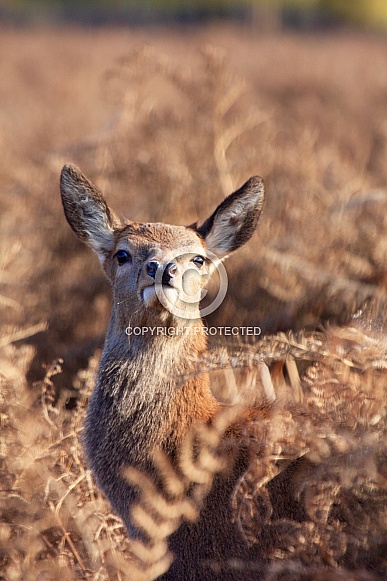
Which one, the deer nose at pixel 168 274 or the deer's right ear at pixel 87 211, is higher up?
the deer's right ear at pixel 87 211

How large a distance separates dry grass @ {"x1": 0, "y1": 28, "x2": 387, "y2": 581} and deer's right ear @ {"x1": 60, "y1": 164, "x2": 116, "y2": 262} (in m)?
0.79

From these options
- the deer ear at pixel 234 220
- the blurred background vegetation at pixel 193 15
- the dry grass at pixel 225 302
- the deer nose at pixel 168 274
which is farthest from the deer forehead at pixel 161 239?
the blurred background vegetation at pixel 193 15

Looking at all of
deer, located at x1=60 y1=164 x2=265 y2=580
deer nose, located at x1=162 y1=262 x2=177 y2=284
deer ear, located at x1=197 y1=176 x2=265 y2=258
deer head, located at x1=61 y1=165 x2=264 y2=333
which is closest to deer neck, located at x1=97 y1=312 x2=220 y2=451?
deer, located at x1=60 y1=164 x2=265 y2=580

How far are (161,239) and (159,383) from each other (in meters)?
0.82

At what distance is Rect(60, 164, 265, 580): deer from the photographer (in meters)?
4.42

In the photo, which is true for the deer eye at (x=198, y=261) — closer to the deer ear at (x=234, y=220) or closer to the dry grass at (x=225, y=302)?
the deer ear at (x=234, y=220)

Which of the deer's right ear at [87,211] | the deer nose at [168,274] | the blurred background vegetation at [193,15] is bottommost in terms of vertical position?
the deer nose at [168,274]

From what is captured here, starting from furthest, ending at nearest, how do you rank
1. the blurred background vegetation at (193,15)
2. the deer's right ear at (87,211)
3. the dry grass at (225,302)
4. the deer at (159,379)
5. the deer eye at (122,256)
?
the blurred background vegetation at (193,15) < the deer's right ear at (87,211) < the deer eye at (122,256) < the deer at (159,379) < the dry grass at (225,302)

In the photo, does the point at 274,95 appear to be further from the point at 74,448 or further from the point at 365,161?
the point at 74,448

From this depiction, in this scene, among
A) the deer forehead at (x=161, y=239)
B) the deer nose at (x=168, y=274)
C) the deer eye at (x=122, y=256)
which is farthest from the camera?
the deer eye at (x=122, y=256)

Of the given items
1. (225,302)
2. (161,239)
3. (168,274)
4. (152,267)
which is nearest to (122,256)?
(161,239)

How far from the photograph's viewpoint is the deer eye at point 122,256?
5.06m

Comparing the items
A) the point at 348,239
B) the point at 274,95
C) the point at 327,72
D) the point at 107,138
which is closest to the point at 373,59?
the point at 327,72

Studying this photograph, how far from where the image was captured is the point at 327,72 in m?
20.4
